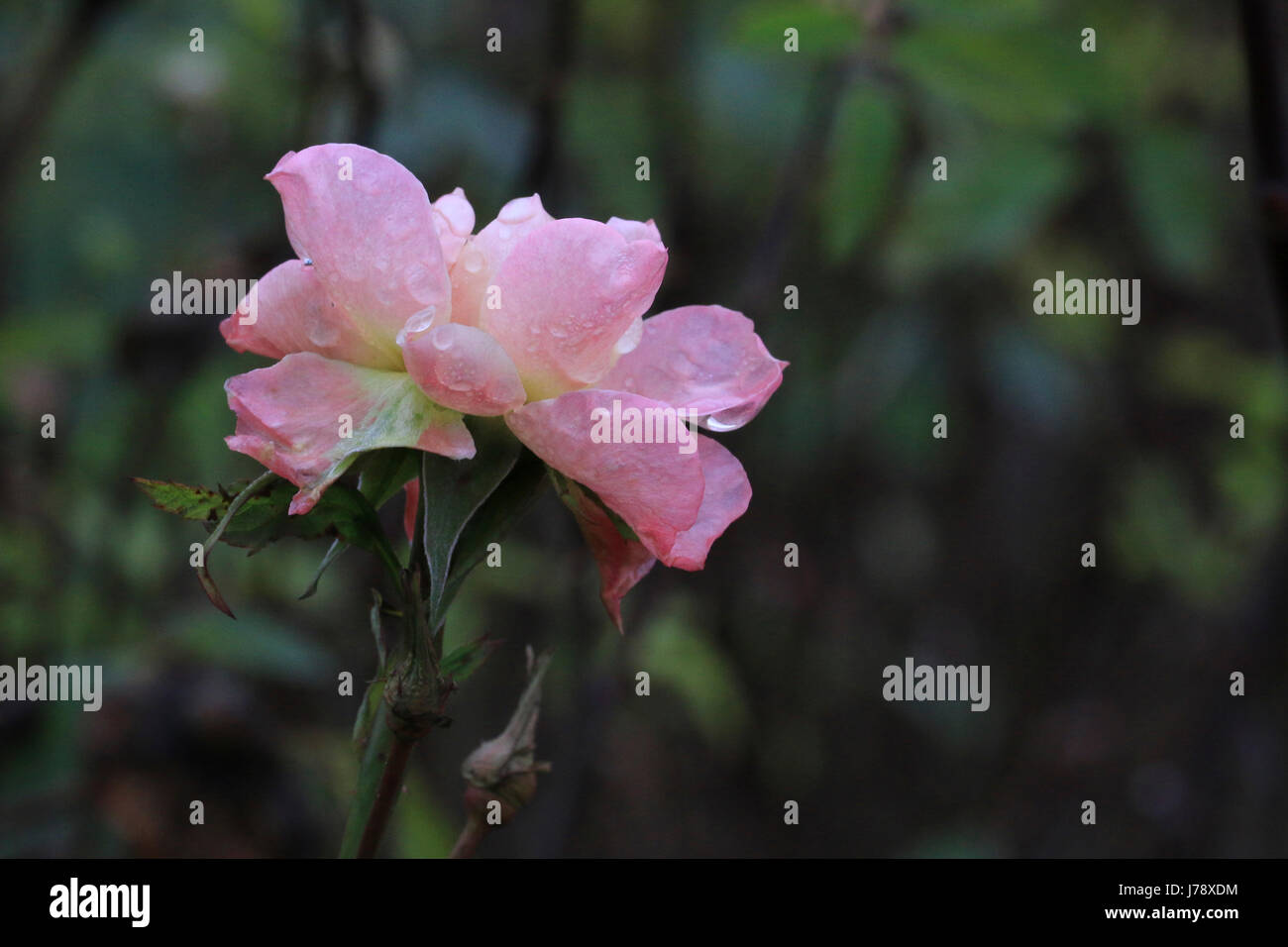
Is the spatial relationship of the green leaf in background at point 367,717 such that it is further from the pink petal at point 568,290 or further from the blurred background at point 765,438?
the blurred background at point 765,438

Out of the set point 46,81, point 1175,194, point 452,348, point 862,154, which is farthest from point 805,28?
point 46,81

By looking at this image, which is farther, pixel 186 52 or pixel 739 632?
pixel 739 632

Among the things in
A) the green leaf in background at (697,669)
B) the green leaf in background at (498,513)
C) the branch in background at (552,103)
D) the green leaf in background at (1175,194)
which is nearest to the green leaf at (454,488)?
the green leaf in background at (498,513)

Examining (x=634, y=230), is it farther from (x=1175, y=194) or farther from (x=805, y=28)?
(x=1175, y=194)

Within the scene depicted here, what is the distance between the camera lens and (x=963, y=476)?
2.02 m

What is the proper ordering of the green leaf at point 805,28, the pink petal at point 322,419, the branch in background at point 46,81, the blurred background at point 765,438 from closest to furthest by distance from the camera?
1. the pink petal at point 322,419
2. the green leaf at point 805,28
3. the blurred background at point 765,438
4. the branch in background at point 46,81

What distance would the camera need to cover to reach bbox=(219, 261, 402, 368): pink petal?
0.46 m

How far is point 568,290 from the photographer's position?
442 mm

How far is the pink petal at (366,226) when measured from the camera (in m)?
0.44

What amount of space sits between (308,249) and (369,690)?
174 millimetres

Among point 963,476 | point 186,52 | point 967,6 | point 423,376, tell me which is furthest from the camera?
point 963,476

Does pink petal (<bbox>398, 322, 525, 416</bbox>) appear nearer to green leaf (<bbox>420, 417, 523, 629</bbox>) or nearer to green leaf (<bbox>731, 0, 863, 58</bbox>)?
green leaf (<bbox>420, 417, 523, 629</bbox>)
